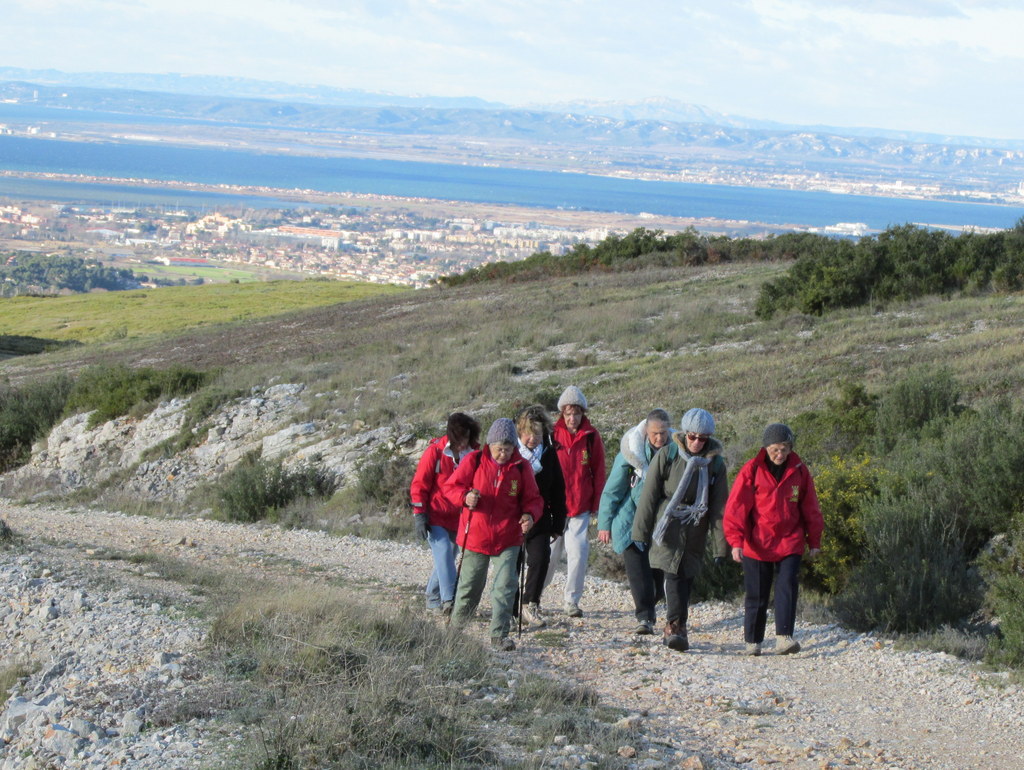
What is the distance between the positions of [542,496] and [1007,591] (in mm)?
3137

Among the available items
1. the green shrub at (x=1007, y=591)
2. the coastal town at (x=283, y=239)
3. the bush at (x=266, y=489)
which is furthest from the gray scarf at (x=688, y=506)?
the coastal town at (x=283, y=239)

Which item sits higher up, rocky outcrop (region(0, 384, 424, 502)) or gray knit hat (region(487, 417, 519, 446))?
gray knit hat (region(487, 417, 519, 446))

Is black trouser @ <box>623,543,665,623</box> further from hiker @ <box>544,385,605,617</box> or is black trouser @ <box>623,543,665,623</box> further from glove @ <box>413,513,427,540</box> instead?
glove @ <box>413,513,427,540</box>

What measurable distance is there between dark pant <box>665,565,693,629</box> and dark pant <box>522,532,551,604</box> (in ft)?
3.43

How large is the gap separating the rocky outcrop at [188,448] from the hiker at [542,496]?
261 inches

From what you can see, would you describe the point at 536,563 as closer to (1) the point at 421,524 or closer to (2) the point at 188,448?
(1) the point at 421,524

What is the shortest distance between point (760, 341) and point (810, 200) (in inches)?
6299

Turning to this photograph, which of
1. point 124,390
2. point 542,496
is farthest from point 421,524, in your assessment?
point 124,390

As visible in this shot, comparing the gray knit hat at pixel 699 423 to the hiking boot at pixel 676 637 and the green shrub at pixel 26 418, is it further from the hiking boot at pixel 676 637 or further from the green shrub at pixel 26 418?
the green shrub at pixel 26 418

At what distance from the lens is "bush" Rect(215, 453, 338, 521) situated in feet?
42.8

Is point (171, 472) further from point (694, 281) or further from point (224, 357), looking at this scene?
point (694, 281)

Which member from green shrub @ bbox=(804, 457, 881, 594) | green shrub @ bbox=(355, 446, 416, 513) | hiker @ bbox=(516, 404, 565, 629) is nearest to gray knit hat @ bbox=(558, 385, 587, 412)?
hiker @ bbox=(516, 404, 565, 629)

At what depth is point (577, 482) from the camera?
7672mm

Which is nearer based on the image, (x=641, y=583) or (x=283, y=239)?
(x=641, y=583)
